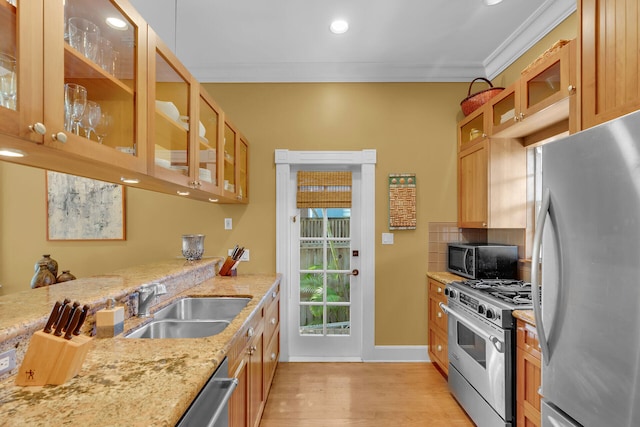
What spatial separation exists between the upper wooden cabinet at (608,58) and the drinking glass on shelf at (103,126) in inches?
75.1

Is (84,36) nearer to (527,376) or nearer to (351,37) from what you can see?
(351,37)

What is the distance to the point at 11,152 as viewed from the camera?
39.0 inches

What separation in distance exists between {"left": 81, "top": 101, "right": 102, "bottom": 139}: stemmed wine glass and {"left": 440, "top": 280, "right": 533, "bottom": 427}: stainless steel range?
2.17 metres

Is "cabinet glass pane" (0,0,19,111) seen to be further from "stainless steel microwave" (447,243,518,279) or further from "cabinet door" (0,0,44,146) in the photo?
"stainless steel microwave" (447,243,518,279)

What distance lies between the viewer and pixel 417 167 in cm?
326

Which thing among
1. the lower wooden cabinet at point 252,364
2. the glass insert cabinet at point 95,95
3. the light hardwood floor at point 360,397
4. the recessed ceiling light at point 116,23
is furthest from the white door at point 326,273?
the recessed ceiling light at point 116,23

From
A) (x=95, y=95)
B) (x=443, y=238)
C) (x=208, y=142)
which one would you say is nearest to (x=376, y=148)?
(x=443, y=238)

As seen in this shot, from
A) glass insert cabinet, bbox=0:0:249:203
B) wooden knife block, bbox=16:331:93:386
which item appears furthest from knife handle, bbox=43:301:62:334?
glass insert cabinet, bbox=0:0:249:203

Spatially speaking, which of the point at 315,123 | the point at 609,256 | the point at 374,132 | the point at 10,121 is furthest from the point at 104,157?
the point at 374,132

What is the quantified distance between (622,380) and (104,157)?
1831 mm

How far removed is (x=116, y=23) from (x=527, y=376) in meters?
2.55

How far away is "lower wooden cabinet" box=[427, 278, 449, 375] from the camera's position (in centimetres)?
282

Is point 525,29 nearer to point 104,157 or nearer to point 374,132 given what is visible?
point 374,132

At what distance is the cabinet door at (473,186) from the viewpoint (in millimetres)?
2723
